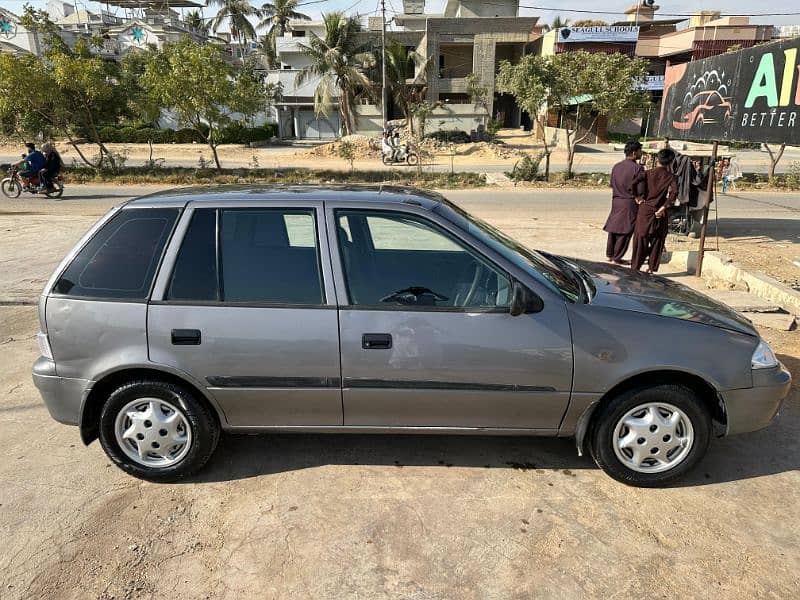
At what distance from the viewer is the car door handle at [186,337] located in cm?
313

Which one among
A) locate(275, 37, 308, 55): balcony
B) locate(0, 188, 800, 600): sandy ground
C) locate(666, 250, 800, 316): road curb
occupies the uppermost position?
locate(275, 37, 308, 55): balcony

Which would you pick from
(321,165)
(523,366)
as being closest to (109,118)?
(321,165)

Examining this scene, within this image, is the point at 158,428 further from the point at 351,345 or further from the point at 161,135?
the point at 161,135

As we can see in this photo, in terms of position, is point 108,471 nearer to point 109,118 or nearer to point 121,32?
point 109,118

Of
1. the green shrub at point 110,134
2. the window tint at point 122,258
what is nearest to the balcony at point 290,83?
the green shrub at point 110,134

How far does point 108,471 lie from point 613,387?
3.07 meters

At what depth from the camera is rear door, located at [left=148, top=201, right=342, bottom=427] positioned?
3113 mm

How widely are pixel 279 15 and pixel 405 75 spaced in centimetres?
2855

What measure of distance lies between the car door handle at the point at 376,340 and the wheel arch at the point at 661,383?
1.19m

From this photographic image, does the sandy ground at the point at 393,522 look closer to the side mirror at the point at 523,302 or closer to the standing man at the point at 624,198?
the side mirror at the point at 523,302

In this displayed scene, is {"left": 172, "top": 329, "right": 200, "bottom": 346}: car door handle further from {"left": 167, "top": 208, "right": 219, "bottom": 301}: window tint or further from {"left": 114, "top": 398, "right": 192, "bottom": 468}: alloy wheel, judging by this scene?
{"left": 114, "top": 398, "right": 192, "bottom": 468}: alloy wheel

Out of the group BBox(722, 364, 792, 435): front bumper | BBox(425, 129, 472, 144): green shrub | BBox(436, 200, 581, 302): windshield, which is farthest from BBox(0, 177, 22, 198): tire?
BBox(425, 129, 472, 144): green shrub

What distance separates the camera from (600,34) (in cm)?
4341

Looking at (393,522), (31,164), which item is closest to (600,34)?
(31,164)
